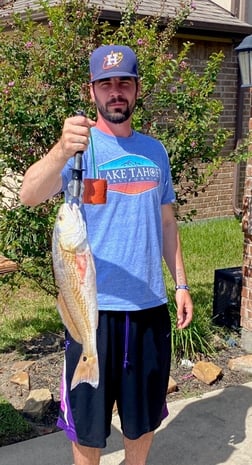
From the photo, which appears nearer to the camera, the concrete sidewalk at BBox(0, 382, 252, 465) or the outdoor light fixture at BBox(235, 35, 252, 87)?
the concrete sidewalk at BBox(0, 382, 252, 465)

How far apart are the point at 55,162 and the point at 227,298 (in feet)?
11.5

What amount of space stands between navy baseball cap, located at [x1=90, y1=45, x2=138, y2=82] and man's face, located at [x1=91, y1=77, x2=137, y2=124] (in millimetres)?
33

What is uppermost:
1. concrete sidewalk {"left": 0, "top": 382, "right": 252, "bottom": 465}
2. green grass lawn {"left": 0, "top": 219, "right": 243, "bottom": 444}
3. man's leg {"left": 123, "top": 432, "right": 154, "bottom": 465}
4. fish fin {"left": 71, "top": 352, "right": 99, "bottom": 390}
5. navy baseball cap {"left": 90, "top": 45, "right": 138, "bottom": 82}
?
navy baseball cap {"left": 90, "top": 45, "right": 138, "bottom": 82}

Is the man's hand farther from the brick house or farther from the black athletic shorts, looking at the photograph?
the brick house

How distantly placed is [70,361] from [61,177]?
78 centimetres

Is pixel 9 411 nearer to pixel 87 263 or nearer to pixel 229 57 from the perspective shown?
pixel 87 263

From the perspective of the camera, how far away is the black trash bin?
545 centimetres

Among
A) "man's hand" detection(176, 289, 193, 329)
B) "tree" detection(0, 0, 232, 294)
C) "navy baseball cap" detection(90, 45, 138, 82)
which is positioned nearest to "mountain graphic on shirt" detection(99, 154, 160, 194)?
"navy baseball cap" detection(90, 45, 138, 82)

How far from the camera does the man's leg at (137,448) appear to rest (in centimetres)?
288

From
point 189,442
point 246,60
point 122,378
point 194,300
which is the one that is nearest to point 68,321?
point 122,378

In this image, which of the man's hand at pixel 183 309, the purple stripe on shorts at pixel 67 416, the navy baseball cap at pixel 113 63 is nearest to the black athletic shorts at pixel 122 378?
the purple stripe on shorts at pixel 67 416

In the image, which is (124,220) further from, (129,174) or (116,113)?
(116,113)

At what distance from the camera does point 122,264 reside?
2609 millimetres

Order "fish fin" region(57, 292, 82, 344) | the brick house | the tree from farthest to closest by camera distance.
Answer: the brick house < the tree < "fish fin" region(57, 292, 82, 344)
